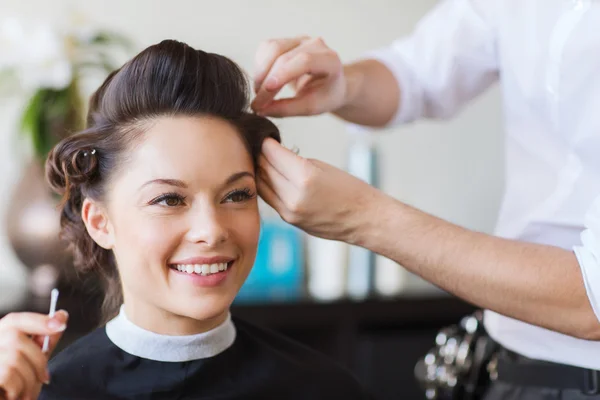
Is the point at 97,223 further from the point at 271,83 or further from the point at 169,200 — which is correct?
the point at 271,83

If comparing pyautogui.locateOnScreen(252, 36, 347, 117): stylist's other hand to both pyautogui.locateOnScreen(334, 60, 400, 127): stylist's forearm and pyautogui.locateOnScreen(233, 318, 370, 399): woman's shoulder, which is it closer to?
pyautogui.locateOnScreen(334, 60, 400, 127): stylist's forearm

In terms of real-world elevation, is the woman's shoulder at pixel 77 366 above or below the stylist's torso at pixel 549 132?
below

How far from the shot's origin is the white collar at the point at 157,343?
134cm

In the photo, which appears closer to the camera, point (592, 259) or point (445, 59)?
point (592, 259)

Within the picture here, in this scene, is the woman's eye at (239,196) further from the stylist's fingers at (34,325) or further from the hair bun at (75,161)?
the stylist's fingers at (34,325)

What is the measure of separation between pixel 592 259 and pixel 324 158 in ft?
6.47

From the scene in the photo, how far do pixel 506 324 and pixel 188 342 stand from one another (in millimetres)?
581

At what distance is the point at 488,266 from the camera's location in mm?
1203

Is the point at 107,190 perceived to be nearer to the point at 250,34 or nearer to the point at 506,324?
the point at 506,324

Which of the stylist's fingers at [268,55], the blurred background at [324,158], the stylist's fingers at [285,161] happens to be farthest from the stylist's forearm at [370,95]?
the blurred background at [324,158]

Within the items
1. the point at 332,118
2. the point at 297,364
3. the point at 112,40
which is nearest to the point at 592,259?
the point at 297,364

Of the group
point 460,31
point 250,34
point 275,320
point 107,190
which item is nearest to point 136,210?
point 107,190

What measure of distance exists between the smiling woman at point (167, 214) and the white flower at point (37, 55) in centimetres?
99

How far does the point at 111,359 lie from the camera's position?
53.0 inches
